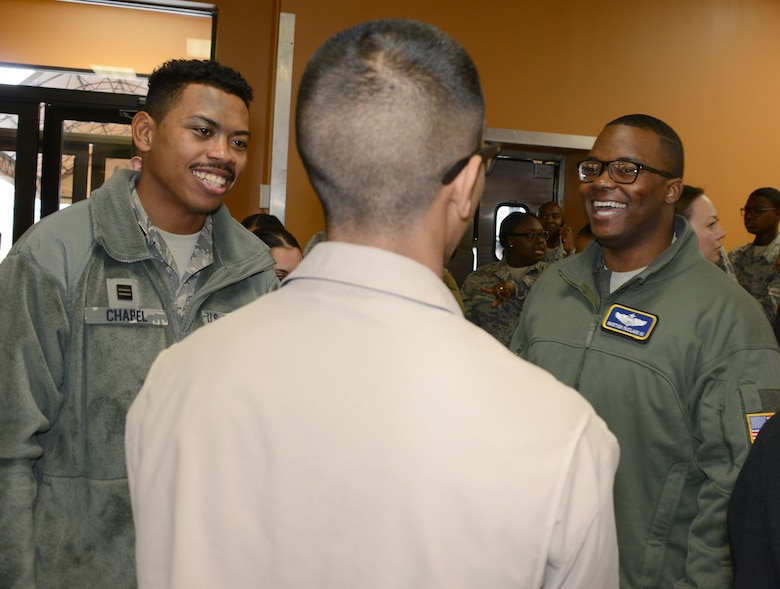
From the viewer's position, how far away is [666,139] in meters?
2.33

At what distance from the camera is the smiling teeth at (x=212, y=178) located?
6.54ft

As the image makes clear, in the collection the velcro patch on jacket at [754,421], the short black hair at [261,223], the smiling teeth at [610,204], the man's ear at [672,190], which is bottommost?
the velcro patch on jacket at [754,421]

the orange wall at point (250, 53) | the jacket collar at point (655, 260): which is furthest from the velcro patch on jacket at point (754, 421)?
the orange wall at point (250, 53)

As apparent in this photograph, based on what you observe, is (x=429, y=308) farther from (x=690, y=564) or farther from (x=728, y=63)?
(x=728, y=63)

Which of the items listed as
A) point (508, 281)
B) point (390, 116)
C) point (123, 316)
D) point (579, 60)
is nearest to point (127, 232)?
point (123, 316)

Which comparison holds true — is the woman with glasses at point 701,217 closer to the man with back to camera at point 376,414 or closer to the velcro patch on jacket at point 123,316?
the velcro patch on jacket at point 123,316

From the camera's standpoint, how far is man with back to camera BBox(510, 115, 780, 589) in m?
1.92

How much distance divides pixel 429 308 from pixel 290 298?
183 mm

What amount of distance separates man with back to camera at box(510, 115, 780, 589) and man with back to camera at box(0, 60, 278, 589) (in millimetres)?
965

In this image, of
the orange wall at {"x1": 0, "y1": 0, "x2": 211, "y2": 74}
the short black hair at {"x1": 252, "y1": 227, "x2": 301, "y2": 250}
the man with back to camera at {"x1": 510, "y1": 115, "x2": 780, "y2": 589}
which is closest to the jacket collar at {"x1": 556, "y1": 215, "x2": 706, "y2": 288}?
the man with back to camera at {"x1": 510, "y1": 115, "x2": 780, "y2": 589}

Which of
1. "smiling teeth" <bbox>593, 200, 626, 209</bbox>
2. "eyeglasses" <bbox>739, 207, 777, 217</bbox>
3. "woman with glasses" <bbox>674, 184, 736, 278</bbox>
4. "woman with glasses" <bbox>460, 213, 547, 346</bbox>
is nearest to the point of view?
"smiling teeth" <bbox>593, 200, 626, 209</bbox>

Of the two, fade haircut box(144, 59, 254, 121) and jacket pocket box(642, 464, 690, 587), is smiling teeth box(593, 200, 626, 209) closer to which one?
jacket pocket box(642, 464, 690, 587)

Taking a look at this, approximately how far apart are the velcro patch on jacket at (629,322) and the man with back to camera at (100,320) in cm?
96

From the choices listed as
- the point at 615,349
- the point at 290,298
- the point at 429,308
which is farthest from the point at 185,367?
the point at 615,349
